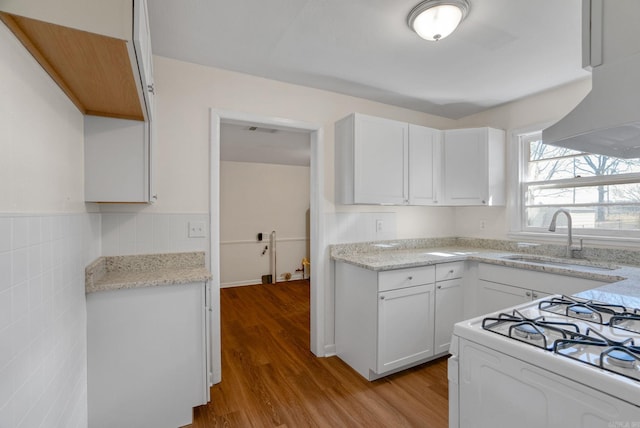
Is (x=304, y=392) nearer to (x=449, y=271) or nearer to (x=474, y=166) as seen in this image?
(x=449, y=271)

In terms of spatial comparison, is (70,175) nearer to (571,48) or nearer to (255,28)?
(255,28)

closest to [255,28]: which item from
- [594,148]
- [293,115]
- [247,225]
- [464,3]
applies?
[293,115]

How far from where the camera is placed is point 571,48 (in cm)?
189

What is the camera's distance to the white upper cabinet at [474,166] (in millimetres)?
2816

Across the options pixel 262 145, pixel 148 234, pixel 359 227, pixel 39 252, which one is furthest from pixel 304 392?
pixel 262 145

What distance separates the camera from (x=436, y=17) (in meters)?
1.52

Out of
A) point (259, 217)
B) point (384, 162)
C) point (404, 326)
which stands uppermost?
point (384, 162)

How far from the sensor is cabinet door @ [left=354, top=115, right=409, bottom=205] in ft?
7.94

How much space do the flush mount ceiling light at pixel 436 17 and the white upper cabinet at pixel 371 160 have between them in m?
0.85

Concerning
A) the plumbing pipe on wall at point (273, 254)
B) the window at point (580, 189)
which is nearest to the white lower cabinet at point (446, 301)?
the window at point (580, 189)

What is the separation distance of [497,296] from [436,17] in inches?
80.1

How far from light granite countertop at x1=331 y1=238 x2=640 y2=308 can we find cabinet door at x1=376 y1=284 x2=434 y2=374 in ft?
0.78

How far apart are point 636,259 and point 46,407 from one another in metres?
3.47

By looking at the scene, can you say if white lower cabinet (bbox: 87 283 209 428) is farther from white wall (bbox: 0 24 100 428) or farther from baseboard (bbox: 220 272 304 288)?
baseboard (bbox: 220 272 304 288)
